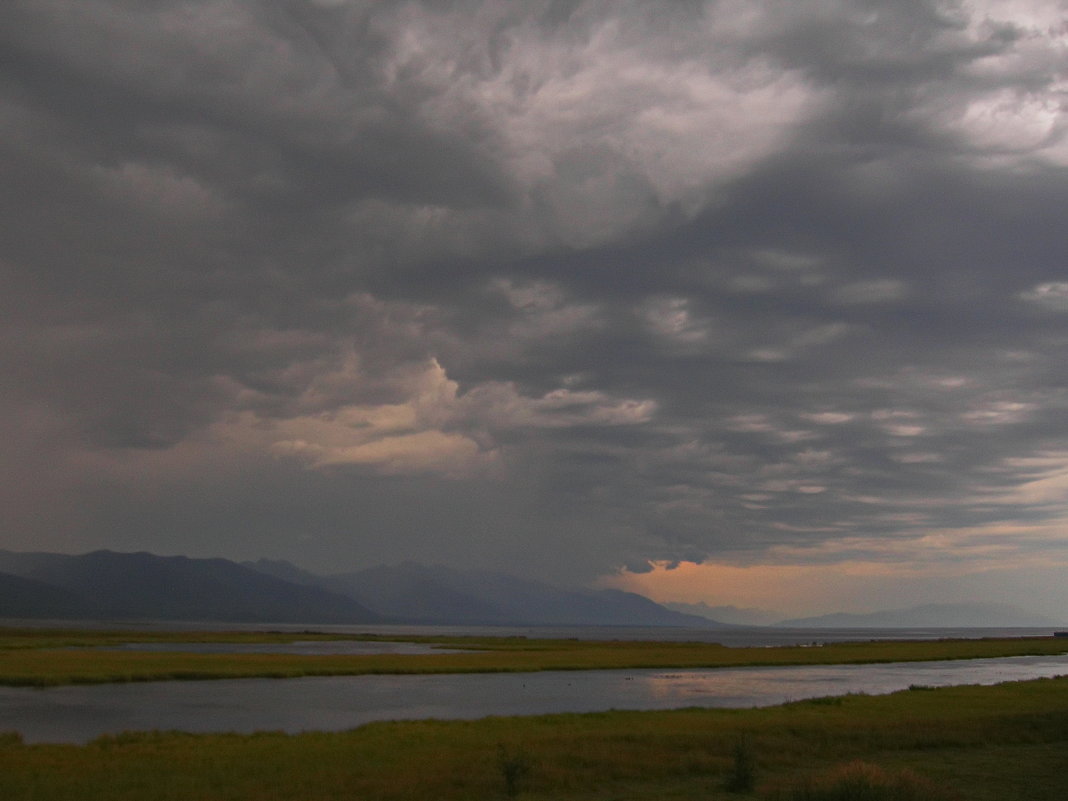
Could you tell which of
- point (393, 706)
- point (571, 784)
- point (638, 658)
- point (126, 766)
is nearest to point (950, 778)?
point (571, 784)

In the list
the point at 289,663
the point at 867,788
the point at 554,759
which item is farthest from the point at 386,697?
the point at 867,788

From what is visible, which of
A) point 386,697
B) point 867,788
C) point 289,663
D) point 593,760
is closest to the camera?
point 867,788

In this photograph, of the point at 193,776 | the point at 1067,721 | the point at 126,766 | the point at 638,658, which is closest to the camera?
the point at 193,776

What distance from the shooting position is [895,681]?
86188mm

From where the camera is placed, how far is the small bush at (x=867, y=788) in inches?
891

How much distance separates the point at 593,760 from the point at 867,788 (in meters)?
11.9

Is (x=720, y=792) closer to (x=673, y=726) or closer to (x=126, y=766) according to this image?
(x=673, y=726)

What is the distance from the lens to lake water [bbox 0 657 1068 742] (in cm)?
5056

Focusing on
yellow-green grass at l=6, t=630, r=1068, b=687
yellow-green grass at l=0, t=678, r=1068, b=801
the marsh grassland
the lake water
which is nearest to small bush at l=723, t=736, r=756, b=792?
the marsh grassland

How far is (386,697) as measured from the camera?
223 feet

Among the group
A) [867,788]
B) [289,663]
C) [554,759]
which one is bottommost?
[289,663]

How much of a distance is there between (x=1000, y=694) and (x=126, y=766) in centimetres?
6000

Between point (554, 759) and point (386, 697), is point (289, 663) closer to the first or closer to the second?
point (386, 697)

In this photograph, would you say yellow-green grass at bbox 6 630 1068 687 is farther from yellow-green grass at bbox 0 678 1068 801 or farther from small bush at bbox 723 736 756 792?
small bush at bbox 723 736 756 792
